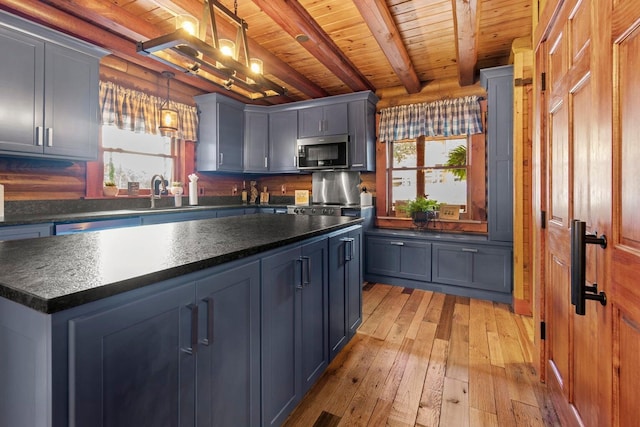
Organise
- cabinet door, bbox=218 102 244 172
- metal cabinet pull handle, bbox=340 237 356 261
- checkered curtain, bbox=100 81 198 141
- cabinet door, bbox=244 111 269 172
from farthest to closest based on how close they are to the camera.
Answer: cabinet door, bbox=244 111 269 172 < cabinet door, bbox=218 102 244 172 < checkered curtain, bbox=100 81 198 141 < metal cabinet pull handle, bbox=340 237 356 261

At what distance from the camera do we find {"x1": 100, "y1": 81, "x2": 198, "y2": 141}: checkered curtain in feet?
11.1

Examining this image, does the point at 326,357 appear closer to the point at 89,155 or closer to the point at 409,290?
the point at 409,290

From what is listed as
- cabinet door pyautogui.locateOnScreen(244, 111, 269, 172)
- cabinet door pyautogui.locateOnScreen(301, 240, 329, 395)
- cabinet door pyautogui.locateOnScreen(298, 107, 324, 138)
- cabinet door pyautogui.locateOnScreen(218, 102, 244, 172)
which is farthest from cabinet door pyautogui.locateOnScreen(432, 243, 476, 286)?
cabinet door pyautogui.locateOnScreen(218, 102, 244, 172)

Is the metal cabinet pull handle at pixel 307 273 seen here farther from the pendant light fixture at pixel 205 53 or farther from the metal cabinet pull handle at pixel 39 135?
the metal cabinet pull handle at pixel 39 135

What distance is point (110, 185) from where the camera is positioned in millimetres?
3490

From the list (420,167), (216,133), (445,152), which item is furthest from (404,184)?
(216,133)

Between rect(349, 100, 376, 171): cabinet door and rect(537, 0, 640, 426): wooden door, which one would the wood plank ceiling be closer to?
rect(349, 100, 376, 171): cabinet door

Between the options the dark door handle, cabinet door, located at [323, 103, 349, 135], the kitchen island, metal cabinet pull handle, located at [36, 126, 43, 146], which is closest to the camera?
the kitchen island

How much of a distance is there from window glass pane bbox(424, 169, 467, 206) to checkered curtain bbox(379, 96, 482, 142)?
50 cm

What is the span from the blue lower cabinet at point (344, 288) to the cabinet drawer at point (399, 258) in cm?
138

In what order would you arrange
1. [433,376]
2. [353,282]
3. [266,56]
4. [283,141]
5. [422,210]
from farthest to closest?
[283,141] → [422,210] → [266,56] → [353,282] → [433,376]

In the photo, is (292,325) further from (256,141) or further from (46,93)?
(256,141)

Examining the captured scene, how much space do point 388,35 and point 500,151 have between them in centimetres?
163

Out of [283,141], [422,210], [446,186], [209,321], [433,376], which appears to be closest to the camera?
[209,321]
